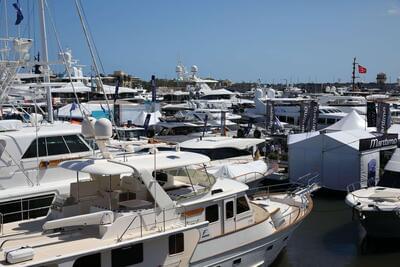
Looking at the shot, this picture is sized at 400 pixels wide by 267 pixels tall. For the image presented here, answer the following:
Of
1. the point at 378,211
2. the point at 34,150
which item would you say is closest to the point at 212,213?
the point at 34,150

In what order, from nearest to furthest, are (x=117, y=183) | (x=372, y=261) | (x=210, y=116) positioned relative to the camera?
1. (x=117, y=183)
2. (x=372, y=261)
3. (x=210, y=116)

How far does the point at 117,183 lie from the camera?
1274 centimetres

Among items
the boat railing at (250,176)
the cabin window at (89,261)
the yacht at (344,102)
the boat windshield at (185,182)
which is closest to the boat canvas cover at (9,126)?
the boat windshield at (185,182)

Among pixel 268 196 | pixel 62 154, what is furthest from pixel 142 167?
pixel 268 196

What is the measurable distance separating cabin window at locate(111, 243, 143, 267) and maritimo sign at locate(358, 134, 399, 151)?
14.8 metres

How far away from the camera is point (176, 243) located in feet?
38.5

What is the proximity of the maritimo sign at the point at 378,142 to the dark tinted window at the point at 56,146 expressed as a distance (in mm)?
13970

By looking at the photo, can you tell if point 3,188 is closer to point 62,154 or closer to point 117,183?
point 62,154

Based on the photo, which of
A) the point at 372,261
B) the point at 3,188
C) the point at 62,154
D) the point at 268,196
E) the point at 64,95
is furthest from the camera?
the point at 64,95

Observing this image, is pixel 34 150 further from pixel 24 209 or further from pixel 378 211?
pixel 378 211

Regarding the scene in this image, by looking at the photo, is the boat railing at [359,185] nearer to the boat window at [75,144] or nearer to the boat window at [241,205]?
the boat window at [241,205]

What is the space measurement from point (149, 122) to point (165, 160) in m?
29.1

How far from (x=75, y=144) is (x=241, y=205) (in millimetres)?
5566

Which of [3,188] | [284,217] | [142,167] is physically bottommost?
[284,217]
